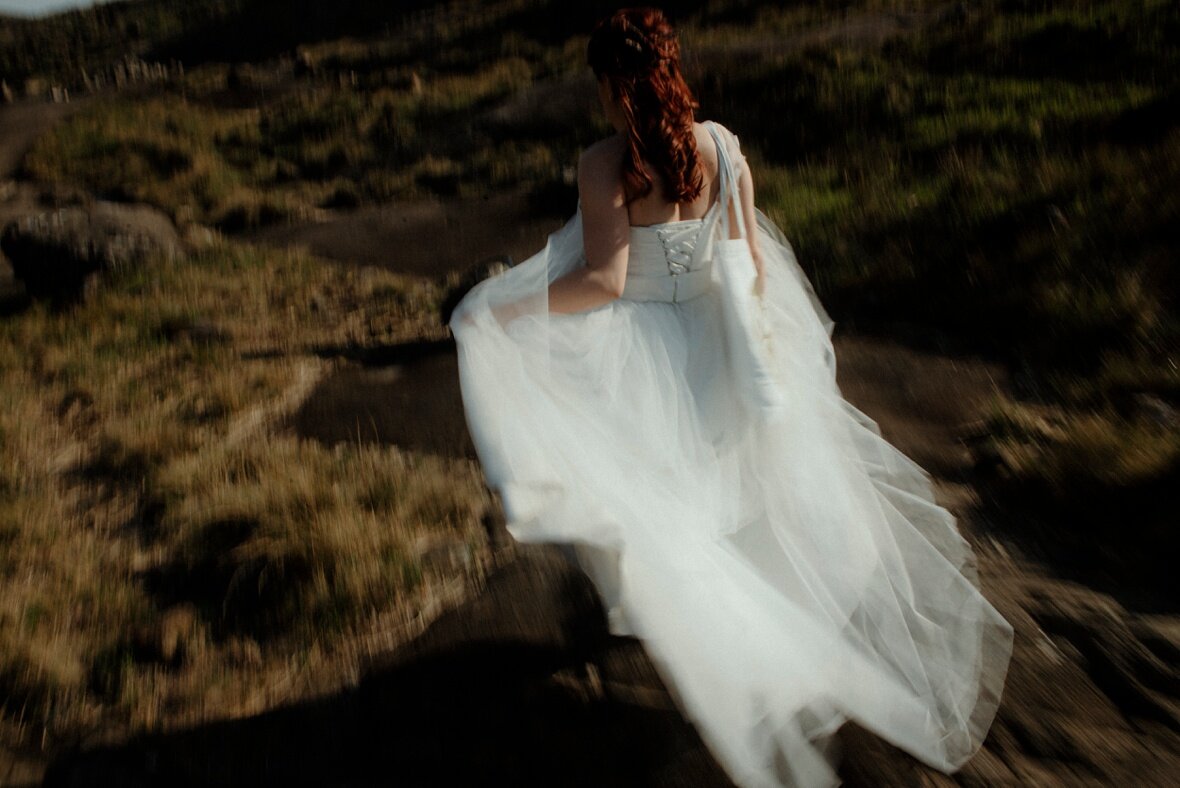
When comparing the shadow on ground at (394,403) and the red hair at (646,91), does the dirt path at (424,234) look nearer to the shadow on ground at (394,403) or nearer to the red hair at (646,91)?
the shadow on ground at (394,403)

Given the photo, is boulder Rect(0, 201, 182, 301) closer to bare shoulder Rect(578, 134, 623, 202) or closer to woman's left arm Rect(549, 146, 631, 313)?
woman's left arm Rect(549, 146, 631, 313)

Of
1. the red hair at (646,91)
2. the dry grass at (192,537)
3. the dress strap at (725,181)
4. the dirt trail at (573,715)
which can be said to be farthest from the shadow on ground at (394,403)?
the red hair at (646,91)

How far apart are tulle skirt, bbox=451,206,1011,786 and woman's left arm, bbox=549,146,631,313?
9 centimetres

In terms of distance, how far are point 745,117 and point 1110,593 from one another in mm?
8877

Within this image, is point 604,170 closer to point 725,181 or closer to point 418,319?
point 725,181

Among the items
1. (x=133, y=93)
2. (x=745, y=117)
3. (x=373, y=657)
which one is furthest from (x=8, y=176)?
(x=373, y=657)

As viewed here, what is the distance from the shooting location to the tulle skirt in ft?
7.47

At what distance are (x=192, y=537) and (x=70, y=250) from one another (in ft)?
18.4

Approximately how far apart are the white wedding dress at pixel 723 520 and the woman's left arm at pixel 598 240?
0.26ft

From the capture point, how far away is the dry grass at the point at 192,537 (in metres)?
3.07

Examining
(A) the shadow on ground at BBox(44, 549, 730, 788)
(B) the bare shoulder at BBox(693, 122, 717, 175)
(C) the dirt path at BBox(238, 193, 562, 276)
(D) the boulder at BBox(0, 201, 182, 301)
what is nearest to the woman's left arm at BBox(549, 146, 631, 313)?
(B) the bare shoulder at BBox(693, 122, 717, 175)

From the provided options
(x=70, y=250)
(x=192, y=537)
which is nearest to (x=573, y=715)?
(x=192, y=537)

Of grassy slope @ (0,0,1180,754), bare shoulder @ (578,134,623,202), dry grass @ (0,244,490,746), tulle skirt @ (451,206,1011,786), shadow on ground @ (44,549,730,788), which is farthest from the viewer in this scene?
grassy slope @ (0,0,1180,754)

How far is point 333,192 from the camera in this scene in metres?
12.0
